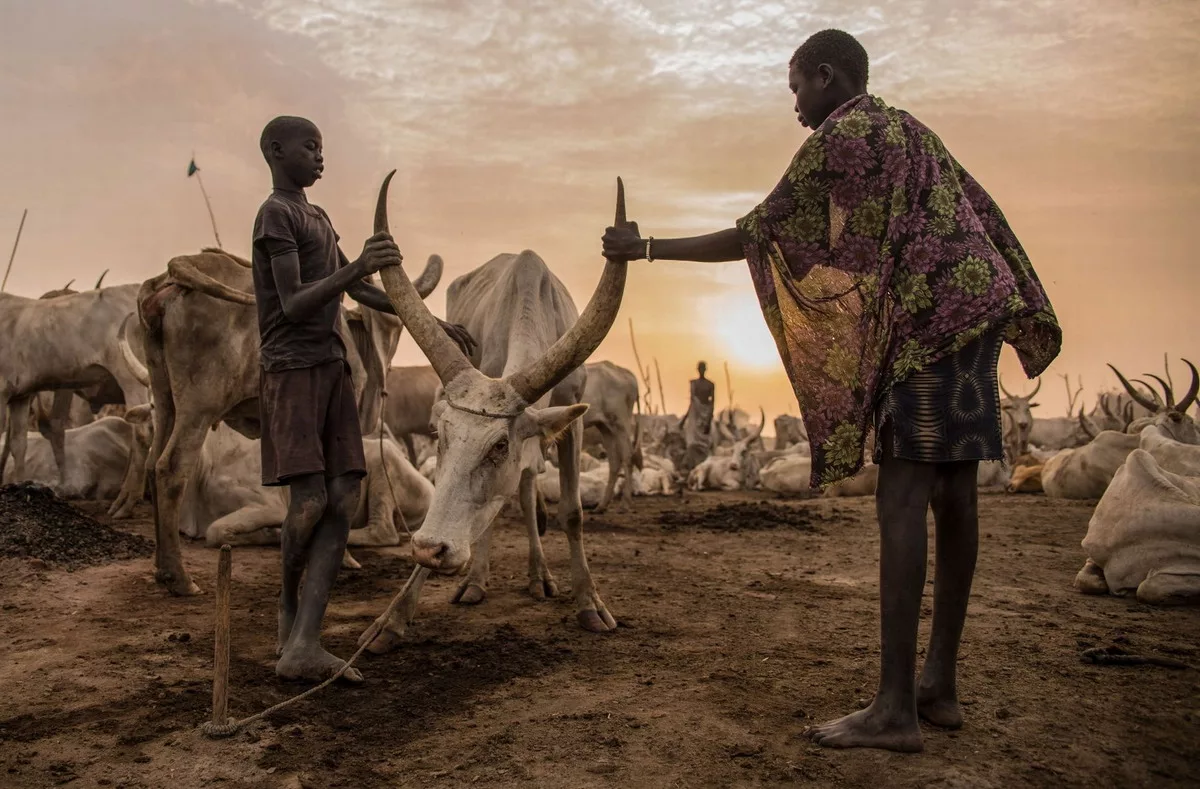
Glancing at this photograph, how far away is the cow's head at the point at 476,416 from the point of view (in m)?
3.81

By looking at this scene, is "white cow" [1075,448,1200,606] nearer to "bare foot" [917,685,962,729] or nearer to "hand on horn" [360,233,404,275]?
"bare foot" [917,685,962,729]

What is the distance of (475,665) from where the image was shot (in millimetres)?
4184

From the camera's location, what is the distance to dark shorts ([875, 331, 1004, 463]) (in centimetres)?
301

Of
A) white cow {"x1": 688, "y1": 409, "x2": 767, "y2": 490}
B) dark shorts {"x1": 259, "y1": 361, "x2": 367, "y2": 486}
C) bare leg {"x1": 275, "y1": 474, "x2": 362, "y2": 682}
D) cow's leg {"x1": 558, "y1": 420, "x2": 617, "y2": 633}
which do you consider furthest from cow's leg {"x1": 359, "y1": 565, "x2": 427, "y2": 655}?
white cow {"x1": 688, "y1": 409, "x2": 767, "y2": 490}

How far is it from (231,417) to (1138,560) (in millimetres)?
5946

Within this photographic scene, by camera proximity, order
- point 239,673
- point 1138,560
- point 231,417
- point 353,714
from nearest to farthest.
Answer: point 353,714, point 239,673, point 1138,560, point 231,417

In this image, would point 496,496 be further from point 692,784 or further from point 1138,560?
point 1138,560

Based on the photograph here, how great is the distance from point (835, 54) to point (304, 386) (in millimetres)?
2565

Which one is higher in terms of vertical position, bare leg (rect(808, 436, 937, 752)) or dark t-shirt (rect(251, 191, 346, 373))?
dark t-shirt (rect(251, 191, 346, 373))

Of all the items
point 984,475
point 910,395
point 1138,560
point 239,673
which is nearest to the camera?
point 910,395

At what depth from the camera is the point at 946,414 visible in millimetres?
3020

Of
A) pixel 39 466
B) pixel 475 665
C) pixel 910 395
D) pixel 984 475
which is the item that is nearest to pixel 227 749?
pixel 475 665

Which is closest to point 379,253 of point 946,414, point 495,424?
point 495,424

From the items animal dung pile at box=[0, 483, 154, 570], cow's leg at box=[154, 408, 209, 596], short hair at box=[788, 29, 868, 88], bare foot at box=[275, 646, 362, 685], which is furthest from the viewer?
animal dung pile at box=[0, 483, 154, 570]
